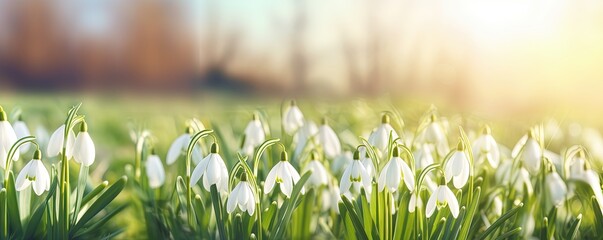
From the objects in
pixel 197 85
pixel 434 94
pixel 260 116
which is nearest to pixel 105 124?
pixel 260 116

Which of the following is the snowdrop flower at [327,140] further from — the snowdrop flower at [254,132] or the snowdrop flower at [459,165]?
the snowdrop flower at [459,165]

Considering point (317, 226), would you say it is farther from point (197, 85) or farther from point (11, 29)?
point (11, 29)

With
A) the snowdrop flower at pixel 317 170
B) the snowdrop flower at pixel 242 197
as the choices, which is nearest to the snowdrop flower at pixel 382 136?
the snowdrop flower at pixel 317 170

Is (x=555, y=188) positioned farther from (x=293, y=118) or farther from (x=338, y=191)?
(x=293, y=118)

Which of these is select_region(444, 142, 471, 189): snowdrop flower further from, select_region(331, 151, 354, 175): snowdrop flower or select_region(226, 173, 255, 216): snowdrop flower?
select_region(331, 151, 354, 175): snowdrop flower

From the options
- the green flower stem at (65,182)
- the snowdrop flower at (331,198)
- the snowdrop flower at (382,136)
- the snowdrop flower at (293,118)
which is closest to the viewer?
the green flower stem at (65,182)

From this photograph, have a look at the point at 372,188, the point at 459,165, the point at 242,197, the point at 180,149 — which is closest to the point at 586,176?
the point at 459,165
